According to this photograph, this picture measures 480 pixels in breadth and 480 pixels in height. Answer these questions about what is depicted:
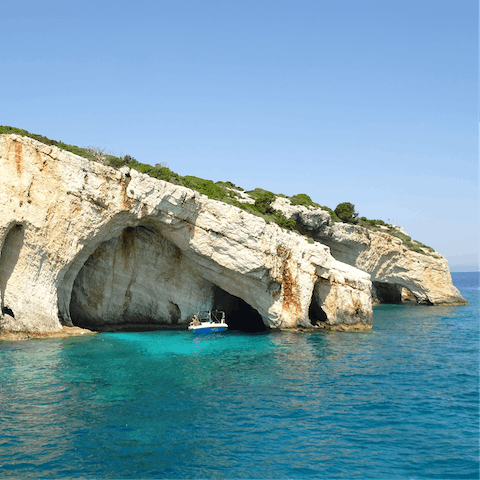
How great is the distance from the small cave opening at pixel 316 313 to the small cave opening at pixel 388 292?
27.5 metres

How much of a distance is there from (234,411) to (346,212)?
4038 cm

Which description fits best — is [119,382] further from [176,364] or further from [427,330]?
[427,330]

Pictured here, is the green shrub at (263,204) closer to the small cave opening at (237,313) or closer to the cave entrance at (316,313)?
the small cave opening at (237,313)

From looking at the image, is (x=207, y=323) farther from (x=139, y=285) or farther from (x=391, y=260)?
(x=391, y=260)

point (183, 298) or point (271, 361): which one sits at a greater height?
point (183, 298)

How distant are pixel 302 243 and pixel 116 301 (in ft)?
52.5

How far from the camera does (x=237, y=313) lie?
40531 millimetres

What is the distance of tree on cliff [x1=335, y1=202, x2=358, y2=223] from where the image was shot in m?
51.9

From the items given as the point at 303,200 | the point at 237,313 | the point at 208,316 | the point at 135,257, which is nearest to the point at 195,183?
the point at 135,257

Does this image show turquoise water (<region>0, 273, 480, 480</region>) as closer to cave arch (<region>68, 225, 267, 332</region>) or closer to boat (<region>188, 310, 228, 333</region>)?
boat (<region>188, 310, 228, 333</region>)

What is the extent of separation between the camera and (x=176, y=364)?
21.7m

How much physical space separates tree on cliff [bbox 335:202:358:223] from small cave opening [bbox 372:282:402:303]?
1425cm

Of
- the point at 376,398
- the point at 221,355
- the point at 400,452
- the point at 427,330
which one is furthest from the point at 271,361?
the point at 427,330

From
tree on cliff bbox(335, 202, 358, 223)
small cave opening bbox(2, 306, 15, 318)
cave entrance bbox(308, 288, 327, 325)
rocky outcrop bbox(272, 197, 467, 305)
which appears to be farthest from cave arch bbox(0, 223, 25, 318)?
tree on cliff bbox(335, 202, 358, 223)
